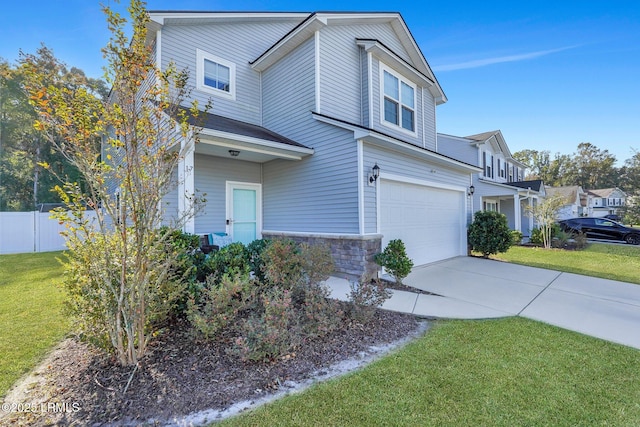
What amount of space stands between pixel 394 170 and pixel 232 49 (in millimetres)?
6524

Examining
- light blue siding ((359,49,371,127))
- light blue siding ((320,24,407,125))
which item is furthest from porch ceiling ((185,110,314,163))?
light blue siding ((359,49,371,127))

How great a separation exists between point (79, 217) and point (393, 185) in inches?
258

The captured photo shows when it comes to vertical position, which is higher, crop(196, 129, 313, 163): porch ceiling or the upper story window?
the upper story window

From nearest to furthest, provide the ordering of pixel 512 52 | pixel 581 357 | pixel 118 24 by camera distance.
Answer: pixel 118 24
pixel 581 357
pixel 512 52

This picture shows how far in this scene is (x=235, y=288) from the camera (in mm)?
3662

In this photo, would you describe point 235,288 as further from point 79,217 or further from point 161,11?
point 161,11

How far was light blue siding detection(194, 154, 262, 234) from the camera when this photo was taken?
801cm

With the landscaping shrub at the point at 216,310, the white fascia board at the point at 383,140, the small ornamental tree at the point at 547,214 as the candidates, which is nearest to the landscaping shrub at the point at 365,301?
the landscaping shrub at the point at 216,310

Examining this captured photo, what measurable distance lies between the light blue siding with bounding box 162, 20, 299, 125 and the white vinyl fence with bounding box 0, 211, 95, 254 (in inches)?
395

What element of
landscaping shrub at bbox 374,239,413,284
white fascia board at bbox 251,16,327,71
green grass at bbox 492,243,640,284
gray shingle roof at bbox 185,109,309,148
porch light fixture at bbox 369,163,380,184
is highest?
white fascia board at bbox 251,16,327,71

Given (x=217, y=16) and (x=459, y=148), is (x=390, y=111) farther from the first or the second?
(x=459, y=148)

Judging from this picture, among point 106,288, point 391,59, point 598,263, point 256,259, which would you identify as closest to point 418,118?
point 391,59

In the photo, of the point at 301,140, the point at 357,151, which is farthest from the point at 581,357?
the point at 301,140

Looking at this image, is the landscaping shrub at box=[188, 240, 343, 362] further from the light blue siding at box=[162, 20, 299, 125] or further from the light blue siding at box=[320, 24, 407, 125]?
the light blue siding at box=[162, 20, 299, 125]
